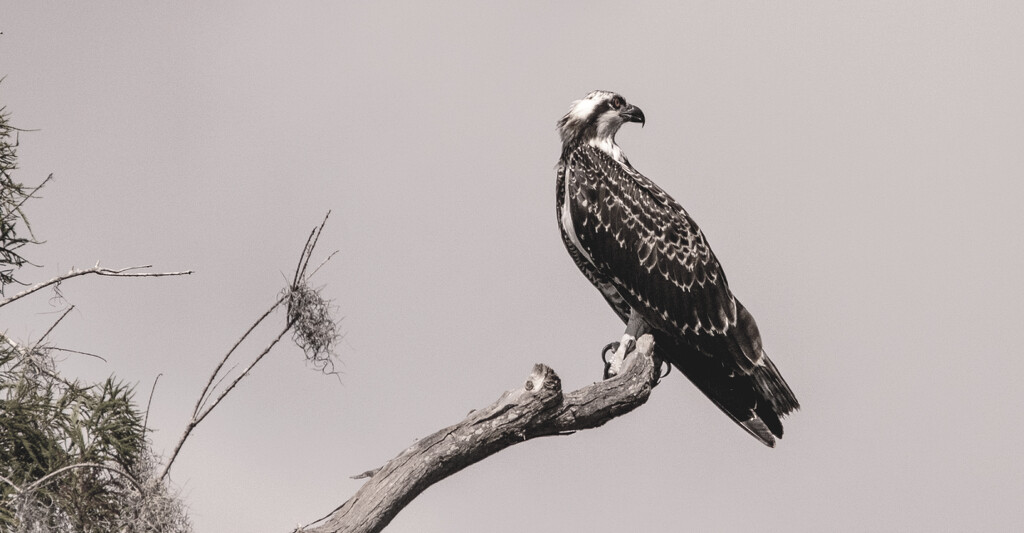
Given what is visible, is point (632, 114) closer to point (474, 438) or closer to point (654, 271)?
point (654, 271)

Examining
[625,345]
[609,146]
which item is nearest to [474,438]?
[625,345]

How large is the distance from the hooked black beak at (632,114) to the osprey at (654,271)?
0.04ft

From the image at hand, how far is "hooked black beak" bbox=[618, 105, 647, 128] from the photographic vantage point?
11922 millimetres

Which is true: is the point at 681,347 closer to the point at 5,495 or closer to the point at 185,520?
the point at 185,520

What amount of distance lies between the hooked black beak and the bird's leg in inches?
84.7

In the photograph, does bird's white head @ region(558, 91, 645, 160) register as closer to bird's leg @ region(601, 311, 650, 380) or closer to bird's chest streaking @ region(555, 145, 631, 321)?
bird's chest streaking @ region(555, 145, 631, 321)

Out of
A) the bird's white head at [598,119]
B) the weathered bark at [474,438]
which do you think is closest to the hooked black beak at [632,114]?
the bird's white head at [598,119]

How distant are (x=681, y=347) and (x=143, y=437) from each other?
5.00 meters

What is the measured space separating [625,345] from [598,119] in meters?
2.63

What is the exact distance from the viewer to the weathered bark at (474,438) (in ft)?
23.8

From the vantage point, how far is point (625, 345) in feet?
34.7

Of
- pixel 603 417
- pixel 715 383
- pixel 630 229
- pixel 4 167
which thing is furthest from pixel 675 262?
pixel 4 167

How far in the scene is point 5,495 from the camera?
7719 millimetres

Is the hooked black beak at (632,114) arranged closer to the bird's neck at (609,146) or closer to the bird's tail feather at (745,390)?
the bird's neck at (609,146)
